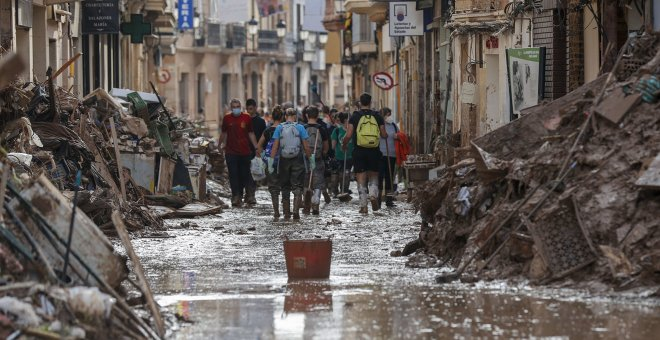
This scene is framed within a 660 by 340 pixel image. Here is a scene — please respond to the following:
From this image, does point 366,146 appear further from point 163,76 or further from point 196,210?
point 163,76

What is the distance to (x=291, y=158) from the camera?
Result: 21.6m

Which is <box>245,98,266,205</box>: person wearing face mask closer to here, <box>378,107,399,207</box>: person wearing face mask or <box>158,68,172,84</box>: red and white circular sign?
<box>378,107,399,207</box>: person wearing face mask

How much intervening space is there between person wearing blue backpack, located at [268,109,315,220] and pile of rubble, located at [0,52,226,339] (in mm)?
1231

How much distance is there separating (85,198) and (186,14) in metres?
46.1

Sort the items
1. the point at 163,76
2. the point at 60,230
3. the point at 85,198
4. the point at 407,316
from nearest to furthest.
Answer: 1. the point at 60,230
2. the point at 407,316
3. the point at 85,198
4. the point at 163,76

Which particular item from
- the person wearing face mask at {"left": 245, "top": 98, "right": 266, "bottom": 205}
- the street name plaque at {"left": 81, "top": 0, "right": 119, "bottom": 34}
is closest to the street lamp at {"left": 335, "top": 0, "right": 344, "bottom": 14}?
the street name plaque at {"left": 81, "top": 0, "right": 119, "bottom": 34}

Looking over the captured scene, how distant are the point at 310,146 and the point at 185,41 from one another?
5083 cm

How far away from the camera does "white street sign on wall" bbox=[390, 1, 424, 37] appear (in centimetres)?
3834

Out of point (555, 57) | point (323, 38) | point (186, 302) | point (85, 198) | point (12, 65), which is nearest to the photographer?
point (12, 65)

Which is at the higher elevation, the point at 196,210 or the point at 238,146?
the point at 238,146

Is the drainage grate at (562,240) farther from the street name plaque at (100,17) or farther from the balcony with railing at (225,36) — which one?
the balcony with railing at (225,36)

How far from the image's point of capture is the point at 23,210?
10117 mm

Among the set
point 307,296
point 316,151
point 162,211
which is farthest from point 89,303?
point 316,151

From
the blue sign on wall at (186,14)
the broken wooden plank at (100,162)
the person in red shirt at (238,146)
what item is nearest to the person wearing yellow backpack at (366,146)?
the person in red shirt at (238,146)
